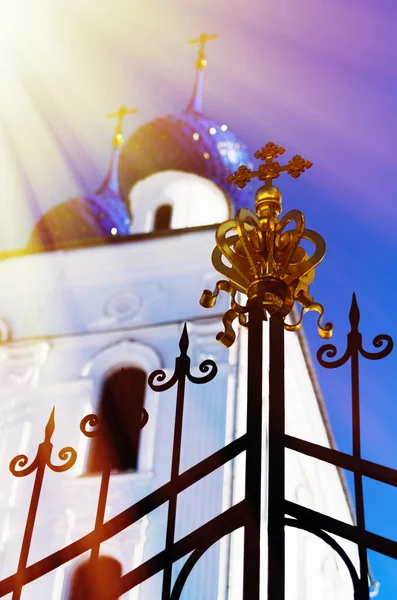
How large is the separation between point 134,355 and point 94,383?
707mm

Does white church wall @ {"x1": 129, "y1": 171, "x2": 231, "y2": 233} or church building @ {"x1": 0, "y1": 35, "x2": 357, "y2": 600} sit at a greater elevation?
white church wall @ {"x1": 129, "y1": 171, "x2": 231, "y2": 233}

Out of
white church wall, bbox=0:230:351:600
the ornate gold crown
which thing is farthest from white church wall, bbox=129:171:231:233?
the ornate gold crown

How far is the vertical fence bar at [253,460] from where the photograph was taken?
2787 mm

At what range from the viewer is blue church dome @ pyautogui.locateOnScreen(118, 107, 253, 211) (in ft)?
55.1

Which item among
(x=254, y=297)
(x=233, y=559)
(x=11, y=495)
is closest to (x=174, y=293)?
(x=11, y=495)

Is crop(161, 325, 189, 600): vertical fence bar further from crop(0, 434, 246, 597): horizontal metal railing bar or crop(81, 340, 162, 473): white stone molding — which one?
crop(81, 340, 162, 473): white stone molding

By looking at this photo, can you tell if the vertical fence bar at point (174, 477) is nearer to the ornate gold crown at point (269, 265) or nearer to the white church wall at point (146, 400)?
the ornate gold crown at point (269, 265)

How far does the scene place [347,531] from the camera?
2.77 metres

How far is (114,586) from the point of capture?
2.84 m

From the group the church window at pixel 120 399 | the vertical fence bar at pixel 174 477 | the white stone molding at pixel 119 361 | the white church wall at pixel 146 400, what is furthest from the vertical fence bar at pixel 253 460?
the white stone molding at pixel 119 361

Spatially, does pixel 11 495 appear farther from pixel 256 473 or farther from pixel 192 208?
pixel 256 473

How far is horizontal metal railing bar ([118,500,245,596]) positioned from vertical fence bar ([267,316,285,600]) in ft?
0.36

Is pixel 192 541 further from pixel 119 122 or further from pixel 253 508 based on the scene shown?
pixel 119 122

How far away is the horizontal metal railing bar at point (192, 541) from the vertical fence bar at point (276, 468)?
0.11 metres
